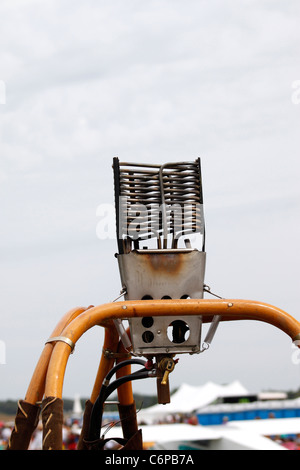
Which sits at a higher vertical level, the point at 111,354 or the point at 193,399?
the point at 111,354

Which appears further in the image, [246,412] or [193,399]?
[193,399]

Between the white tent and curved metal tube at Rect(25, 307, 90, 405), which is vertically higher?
curved metal tube at Rect(25, 307, 90, 405)

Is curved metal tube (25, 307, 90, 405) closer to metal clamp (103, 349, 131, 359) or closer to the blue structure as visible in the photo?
metal clamp (103, 349, 131, 359)

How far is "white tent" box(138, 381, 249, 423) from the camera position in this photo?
1825 inches

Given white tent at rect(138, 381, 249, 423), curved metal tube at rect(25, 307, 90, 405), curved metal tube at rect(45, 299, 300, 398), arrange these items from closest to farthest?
1. curved metal tube at rect(45, 299, 300, 398)
2. curved metal tube at rect(25, 307, 90, 405)
3. white tent at rect(138, 381, 249, 423)

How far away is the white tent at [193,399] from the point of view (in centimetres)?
4634

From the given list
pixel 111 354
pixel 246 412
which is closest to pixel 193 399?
pixel 246 412

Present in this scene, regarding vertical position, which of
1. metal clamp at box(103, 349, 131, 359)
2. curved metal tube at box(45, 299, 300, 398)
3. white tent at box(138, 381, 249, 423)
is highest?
curved metal tube at box(45, 299, 300, 398)

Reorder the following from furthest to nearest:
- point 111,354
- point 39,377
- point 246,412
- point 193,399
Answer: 1. point 193,399
2. point 246,412
3. point 111,354
4. point 39,377

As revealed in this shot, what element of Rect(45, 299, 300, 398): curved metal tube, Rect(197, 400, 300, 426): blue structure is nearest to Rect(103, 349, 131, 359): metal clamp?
Rect(45, 299, 300, 398): curved metal tube

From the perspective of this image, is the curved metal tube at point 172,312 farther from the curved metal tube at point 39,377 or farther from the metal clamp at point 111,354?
the metal clamp at point 111,354

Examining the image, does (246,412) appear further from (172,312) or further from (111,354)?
(172,312)

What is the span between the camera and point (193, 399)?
47562 millimetres

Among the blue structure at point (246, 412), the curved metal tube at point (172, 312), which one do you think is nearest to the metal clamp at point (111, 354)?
the curved metal tube at point (172, 312)
